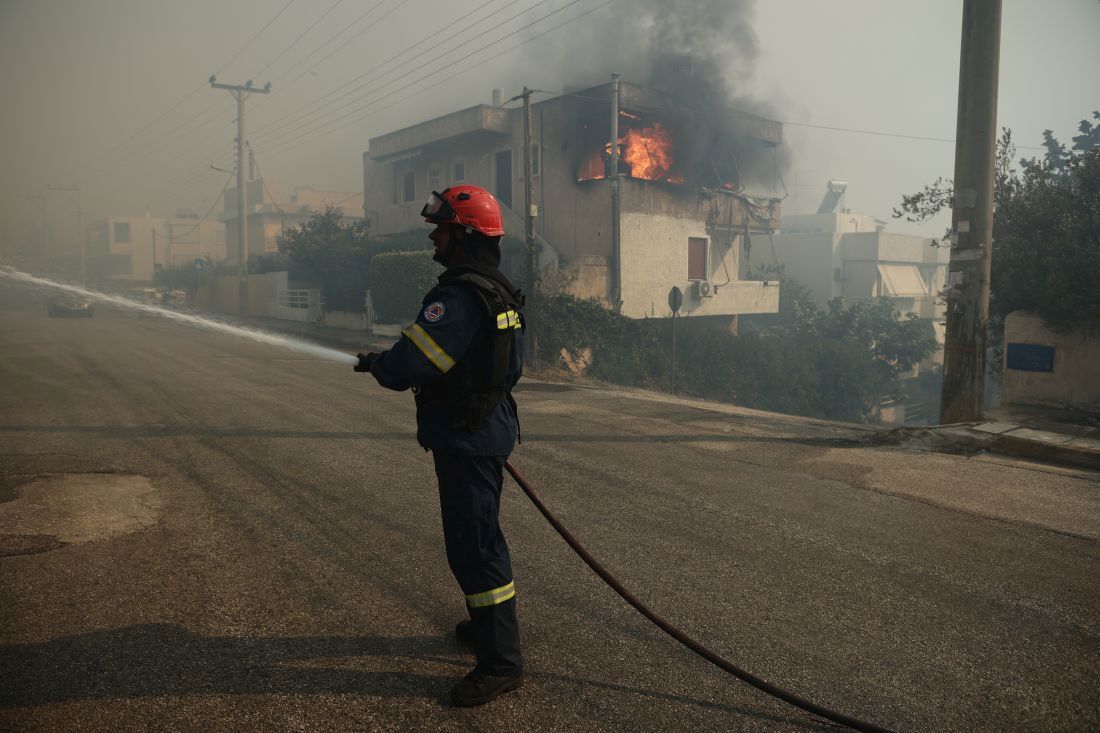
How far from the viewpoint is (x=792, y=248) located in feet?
144

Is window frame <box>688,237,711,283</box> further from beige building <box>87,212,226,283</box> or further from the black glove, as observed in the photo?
beige building <box>87,212,226,283</box>

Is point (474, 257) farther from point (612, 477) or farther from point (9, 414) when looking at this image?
point (9, 414)

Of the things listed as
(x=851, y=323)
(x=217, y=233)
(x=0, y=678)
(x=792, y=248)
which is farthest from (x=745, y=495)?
(x=217, y=233)

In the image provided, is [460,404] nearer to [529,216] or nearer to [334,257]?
[529,216]

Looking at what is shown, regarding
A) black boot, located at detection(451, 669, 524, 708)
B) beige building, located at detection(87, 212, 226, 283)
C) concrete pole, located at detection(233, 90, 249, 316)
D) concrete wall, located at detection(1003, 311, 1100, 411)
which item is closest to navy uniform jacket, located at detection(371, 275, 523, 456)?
black boot, located at detection(451, 669, 524, 708)

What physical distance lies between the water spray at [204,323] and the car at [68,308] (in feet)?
7.36

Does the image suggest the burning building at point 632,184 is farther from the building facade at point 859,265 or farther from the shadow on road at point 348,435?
the shadow on road at point 348,435

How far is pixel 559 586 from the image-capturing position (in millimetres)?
3996

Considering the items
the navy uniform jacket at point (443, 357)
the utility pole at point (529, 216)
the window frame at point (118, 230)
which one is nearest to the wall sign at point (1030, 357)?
the navy uniform jacket at point (443, 357)

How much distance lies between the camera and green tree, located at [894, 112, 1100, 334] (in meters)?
9.64

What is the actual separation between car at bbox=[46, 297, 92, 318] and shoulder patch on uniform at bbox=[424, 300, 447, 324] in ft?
109

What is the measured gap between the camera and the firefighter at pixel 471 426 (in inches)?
112

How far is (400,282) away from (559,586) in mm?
21788

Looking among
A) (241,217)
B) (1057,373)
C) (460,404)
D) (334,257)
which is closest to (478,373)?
(460,404)
